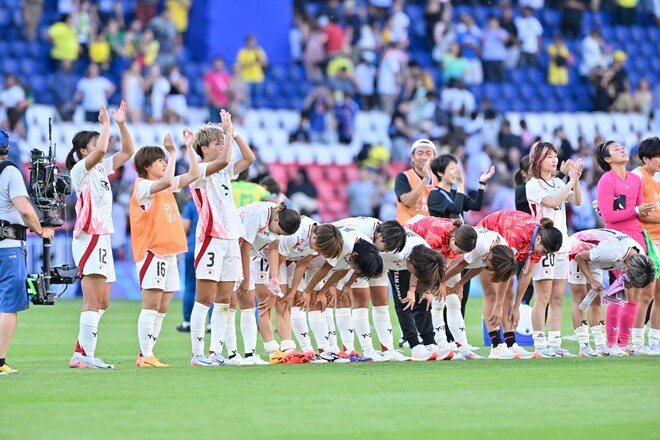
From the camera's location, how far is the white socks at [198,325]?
12773mm

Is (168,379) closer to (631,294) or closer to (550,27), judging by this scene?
(631,294)

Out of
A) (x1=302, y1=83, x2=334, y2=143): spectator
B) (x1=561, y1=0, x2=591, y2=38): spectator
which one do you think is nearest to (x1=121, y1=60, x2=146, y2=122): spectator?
(x1=302, y1=83, x2=334, y2=143): spectator

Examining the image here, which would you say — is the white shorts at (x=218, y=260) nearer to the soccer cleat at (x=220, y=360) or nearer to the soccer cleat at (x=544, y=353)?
the soccer cleat at (x=220, y=360)

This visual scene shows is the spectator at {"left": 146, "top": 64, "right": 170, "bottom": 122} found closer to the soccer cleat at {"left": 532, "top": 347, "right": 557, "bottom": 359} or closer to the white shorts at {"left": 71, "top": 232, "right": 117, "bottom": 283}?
the white shorts at {"left": 71, "top": 232, "right": 117, "bottom": 283}

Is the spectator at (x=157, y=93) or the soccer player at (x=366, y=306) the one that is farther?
the spectator at (x=157, y=93)

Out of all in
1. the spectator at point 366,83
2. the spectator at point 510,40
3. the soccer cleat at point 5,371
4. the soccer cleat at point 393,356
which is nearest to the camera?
the soccer cleat at point 5,371

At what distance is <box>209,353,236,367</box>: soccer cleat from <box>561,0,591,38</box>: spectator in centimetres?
2540

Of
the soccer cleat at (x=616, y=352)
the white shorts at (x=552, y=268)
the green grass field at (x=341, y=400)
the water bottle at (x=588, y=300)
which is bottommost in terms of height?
the soccer cleat at (x=616, y=352)

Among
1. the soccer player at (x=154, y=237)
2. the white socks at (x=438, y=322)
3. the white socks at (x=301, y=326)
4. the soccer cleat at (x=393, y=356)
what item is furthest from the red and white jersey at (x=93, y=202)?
the white socks at (x=438, y=322)

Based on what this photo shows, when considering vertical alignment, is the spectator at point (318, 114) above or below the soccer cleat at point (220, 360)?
above

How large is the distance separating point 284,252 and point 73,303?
38.0 ft

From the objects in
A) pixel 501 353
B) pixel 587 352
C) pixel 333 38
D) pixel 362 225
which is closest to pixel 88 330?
pixel 362 225

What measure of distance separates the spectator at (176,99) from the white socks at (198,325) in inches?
620

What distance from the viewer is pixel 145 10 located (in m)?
31.0
